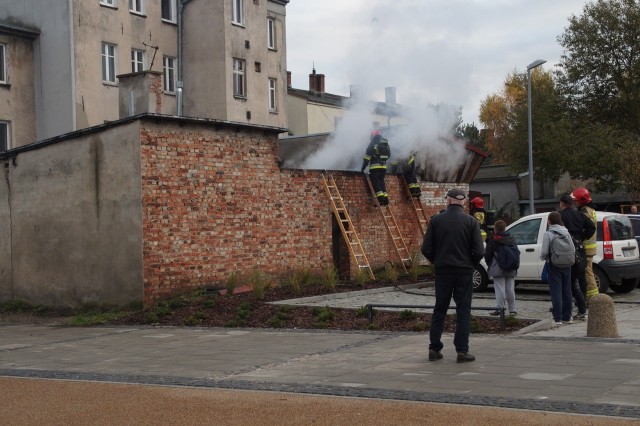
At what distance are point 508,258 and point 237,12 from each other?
89.4ft

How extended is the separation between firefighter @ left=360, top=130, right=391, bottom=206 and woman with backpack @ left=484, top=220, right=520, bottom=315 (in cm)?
772

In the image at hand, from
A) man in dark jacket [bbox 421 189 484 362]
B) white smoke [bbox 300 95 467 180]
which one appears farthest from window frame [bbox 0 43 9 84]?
man in dark jacket [bbox 421 189 484 362]

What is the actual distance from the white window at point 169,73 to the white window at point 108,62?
2.92 meters

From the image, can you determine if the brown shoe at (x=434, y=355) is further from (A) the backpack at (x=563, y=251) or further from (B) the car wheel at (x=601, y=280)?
(B) the car wheel at (x=601, y=280)

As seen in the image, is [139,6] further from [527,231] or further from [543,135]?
[527,231]

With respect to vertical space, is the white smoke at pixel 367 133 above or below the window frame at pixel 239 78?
below

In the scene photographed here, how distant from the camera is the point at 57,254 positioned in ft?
61.4

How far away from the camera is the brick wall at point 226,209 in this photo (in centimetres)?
1725

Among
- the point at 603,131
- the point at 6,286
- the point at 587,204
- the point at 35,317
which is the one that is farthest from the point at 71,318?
the point at 603,131

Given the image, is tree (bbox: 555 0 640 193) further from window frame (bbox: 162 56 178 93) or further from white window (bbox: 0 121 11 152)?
white window (bbox: 0 121 11 152)

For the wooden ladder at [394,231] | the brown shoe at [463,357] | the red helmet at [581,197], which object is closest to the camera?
the brown shoe at [463,357]

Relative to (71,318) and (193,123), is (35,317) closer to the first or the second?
(71,318)

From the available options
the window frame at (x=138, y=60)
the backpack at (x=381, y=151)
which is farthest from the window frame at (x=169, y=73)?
the backpack at (x=381, y=151)

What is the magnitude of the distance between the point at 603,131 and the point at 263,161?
1082 inches
